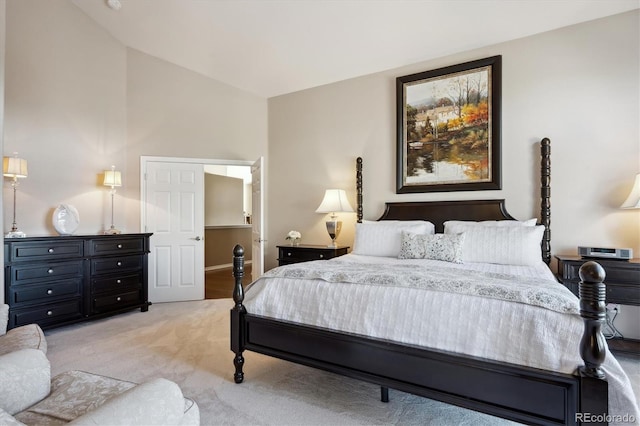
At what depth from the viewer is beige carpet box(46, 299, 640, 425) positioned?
2027 mm

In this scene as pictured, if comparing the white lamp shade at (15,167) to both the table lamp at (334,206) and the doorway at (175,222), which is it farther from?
the table lamp at (334,206)

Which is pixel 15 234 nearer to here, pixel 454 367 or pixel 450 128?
pixel 454 367

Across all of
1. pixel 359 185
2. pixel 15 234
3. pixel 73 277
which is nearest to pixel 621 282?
pixel 359 185

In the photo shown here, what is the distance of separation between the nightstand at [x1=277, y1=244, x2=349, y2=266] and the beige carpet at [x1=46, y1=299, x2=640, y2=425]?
1.17 metres

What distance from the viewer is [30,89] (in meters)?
3.69

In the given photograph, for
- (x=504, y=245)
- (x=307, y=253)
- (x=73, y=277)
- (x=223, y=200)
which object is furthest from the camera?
(x=223, y=200)

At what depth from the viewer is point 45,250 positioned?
343 centimetres

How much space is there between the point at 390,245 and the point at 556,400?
229 cm

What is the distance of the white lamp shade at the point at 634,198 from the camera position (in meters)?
2.93

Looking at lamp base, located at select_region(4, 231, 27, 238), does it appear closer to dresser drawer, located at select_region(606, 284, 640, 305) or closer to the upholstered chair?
the upholstered chair

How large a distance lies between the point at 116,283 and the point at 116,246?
437 millimetres

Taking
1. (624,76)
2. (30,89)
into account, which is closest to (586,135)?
(624,76)

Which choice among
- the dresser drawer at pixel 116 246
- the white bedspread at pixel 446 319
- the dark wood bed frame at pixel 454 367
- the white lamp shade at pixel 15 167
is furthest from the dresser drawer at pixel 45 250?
the white bedspread at pixel 446 319

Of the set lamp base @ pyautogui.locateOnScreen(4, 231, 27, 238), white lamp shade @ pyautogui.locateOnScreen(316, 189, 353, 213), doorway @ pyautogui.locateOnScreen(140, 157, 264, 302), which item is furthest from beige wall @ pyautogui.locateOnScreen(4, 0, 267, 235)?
white lamp shade @ pyautogui.locateOnScreen(316, 189, 353, 213)
